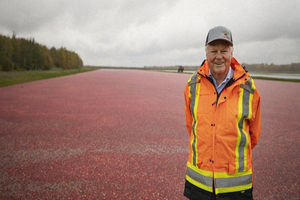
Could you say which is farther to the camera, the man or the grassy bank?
the grassy bank

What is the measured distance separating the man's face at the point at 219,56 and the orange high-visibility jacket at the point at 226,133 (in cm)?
10

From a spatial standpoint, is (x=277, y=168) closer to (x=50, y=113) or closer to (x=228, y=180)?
(x=228, y=180)

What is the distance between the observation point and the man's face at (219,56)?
1.66 meters

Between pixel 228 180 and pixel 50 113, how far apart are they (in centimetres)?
725

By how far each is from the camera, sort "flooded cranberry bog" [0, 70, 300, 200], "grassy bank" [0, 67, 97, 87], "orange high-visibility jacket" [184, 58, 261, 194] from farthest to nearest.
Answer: "grassy bank" [0, 67, 97, 87] → "flooded cranberry bog" [0, 70, 300, 200] → "orange high-visibility jacket" [184, 58, 261, 194]

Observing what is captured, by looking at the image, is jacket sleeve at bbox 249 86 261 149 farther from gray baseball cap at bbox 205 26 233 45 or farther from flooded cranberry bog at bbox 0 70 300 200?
flooded cranberry bog at bbox 0 70 300 200

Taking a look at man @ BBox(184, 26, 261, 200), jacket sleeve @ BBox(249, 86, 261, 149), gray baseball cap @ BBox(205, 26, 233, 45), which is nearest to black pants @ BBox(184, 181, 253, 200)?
man @ BBox(184, 26, 261, 200)

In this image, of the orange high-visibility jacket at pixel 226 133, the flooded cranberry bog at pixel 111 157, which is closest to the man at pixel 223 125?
the orange high-visibility jacket at pixel 226 133

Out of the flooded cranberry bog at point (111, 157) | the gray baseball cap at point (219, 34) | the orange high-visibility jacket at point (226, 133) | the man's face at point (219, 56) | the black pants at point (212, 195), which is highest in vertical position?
the gray baseball cap at point (219, 34)

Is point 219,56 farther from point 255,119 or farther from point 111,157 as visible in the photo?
point 111,157

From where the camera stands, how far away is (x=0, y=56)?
45750 mm

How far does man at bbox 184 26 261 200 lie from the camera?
1.61 m

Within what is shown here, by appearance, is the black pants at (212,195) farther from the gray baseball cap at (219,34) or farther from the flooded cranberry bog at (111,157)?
the gray baseball cap at (219,34)

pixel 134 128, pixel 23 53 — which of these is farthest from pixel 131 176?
pixel 23 53
